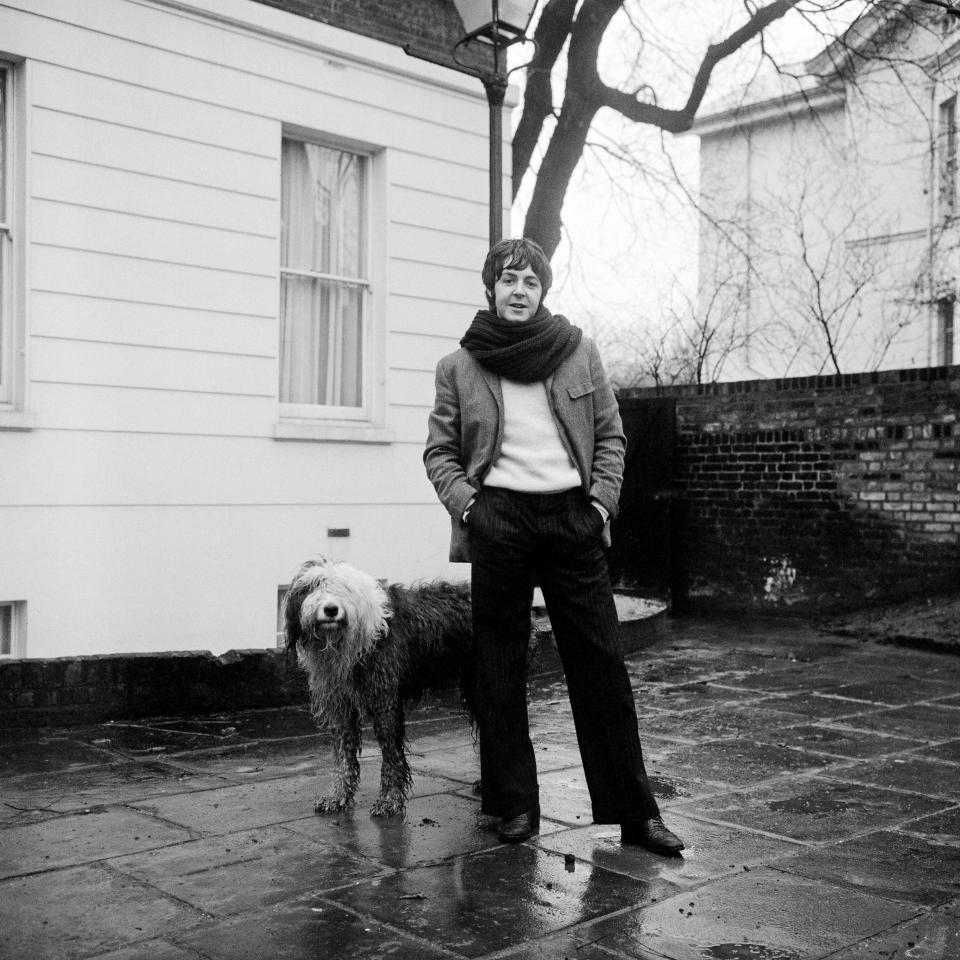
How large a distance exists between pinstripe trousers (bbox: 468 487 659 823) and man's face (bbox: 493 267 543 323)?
0.69m

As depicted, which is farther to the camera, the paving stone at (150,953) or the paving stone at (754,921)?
the paving stone at (754,921)

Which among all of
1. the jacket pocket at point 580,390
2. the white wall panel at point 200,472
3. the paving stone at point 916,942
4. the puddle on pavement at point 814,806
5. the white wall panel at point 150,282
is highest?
the white wall panel at point 150,282

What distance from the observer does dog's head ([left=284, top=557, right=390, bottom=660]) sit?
178 inches

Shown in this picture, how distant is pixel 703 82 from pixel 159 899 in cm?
1256

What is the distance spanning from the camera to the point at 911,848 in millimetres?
4363

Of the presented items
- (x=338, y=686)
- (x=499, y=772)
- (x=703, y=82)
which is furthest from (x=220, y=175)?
(x=703, y=82)

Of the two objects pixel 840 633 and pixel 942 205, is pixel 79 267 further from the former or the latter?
pixel 942 205

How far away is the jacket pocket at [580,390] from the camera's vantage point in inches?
177

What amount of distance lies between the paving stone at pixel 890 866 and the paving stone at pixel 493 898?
619 millimetres

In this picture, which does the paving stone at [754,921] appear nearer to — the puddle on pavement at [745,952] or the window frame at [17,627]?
the puddle on pavement at [745,952]

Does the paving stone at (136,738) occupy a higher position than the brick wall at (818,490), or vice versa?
the brick wall at (818,490)

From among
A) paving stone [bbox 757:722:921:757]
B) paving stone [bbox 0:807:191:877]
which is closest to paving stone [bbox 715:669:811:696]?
paving stone [bbox 757:722:921:757]

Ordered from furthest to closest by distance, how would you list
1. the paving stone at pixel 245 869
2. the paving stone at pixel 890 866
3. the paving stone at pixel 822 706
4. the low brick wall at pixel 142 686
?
the paving stone at pixel 822 706 → the low brick wall at pixel 142 686 → the paving stone at pixel 890 866 → the paving stone at pixel 245 869

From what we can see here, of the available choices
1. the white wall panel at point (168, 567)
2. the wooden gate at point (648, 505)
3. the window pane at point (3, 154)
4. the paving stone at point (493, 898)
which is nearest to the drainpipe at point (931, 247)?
the wooden gate at point (648, 505)
